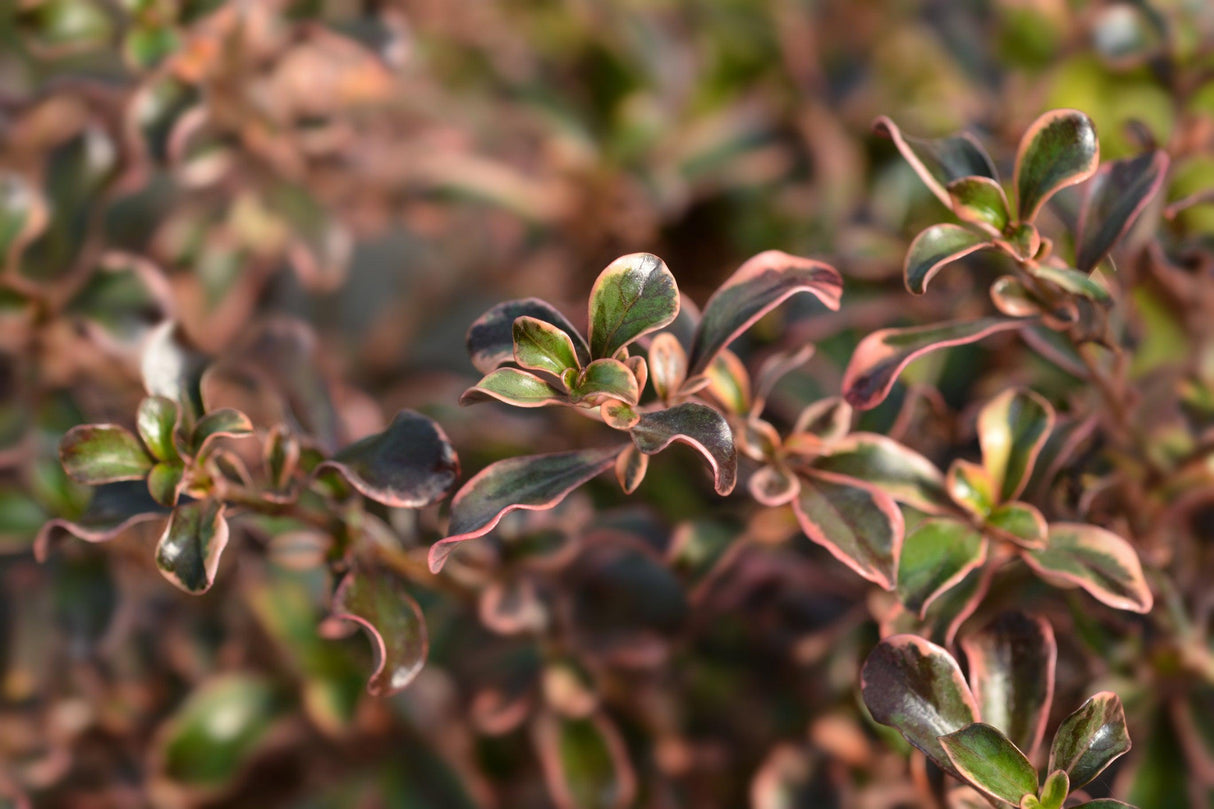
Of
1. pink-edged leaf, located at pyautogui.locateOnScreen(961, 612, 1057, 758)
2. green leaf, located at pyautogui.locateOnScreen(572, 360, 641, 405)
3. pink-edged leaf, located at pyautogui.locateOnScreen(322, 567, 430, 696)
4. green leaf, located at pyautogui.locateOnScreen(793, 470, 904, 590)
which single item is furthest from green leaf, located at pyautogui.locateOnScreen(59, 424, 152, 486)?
pink-edged leaf, located at pyautogui.locateOnScreen(961, 612, 1057, 758)

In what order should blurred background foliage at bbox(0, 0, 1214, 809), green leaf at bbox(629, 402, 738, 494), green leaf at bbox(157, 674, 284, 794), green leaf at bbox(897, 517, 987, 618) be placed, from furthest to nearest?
green leaf at bbox(157, 674, 284, 794) → blurred background foliage at bbox(0, 0, 1214, 809) → green leaf at bbox(897, 517, 987, 618) → green leaf at bbox(629, 402, 738, 494)

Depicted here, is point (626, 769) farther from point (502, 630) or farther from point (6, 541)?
point (6, 541)

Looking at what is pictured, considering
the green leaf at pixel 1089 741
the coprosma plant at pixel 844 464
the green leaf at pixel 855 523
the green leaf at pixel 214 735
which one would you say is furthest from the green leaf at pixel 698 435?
the green leaf at pixel 214 735

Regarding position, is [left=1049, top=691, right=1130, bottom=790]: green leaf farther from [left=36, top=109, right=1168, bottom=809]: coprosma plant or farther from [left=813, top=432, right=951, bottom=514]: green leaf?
[left=813, top=432, right=951, bottom=514]: green leaf

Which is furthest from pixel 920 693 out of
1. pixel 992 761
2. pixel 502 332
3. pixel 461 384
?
pixel 461 384

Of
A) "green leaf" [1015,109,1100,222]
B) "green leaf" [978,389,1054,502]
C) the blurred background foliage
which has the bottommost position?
the blurred background foliage
